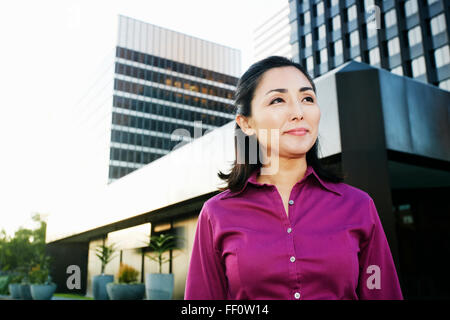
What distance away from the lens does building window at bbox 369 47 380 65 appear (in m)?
36.2

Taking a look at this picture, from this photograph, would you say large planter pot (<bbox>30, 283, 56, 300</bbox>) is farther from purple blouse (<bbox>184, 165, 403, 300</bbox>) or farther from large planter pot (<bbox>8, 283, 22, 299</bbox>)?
purple blouse (<bbox>184, 165, 403, 300</bbox>)

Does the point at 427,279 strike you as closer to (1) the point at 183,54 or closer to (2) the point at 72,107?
(1) the point at 183,54

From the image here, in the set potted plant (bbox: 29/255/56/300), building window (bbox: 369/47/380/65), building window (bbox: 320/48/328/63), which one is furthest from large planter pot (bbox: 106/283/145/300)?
building window (bbox: 320/48/328/63)

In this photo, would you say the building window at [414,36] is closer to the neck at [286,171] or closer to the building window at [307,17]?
the building window at [307,17]

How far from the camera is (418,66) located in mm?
32719

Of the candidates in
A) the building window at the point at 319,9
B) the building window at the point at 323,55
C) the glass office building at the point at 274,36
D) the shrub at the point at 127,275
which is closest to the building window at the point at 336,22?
the building window at the point at 319,9

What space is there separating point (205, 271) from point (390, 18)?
1549 inches

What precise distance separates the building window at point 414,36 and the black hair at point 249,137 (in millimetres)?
36144

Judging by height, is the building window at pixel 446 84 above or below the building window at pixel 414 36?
below

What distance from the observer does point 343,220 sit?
4.44 feet

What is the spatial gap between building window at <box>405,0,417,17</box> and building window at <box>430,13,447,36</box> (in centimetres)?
208

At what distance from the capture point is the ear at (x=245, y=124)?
1.57 metres

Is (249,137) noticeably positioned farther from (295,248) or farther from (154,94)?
(154,94)

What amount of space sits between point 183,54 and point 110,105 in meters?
18.3
